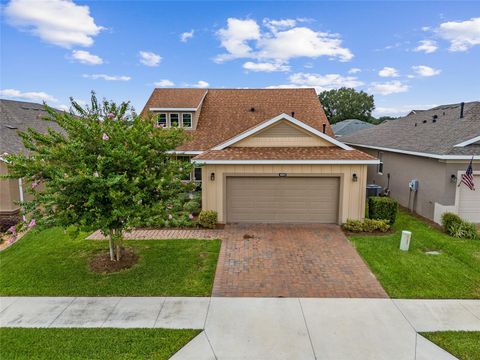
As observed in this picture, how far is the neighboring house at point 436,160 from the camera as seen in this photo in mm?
11367

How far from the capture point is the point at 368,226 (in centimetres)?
1112

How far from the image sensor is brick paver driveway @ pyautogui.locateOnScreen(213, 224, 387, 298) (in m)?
6.97

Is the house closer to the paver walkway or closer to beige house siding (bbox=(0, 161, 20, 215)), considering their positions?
the paver walkway

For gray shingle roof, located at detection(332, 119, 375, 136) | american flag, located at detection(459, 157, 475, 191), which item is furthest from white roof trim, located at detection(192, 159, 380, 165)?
gray shingle roof, located at detection(332, 119, 375, 136)

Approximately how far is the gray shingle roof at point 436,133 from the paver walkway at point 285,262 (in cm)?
564

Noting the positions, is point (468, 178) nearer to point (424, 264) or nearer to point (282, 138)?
point (424, 264)

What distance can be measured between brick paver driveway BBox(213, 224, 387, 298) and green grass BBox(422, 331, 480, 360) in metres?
1.43

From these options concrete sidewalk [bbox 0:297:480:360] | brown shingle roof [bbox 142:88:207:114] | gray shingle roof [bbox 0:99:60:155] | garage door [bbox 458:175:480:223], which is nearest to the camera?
concrete sidewalk [bbox 0:297:480:360]

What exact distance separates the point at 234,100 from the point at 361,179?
37.7 ft

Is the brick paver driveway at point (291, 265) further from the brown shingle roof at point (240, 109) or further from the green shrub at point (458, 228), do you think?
the brown shingle roof at point (240, 109)

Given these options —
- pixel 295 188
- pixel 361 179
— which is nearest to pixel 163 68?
pixel 295 188

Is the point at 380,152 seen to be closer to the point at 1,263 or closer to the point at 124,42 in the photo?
the point at 124,42

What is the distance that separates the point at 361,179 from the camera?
1147 centimetres

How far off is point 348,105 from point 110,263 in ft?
198
